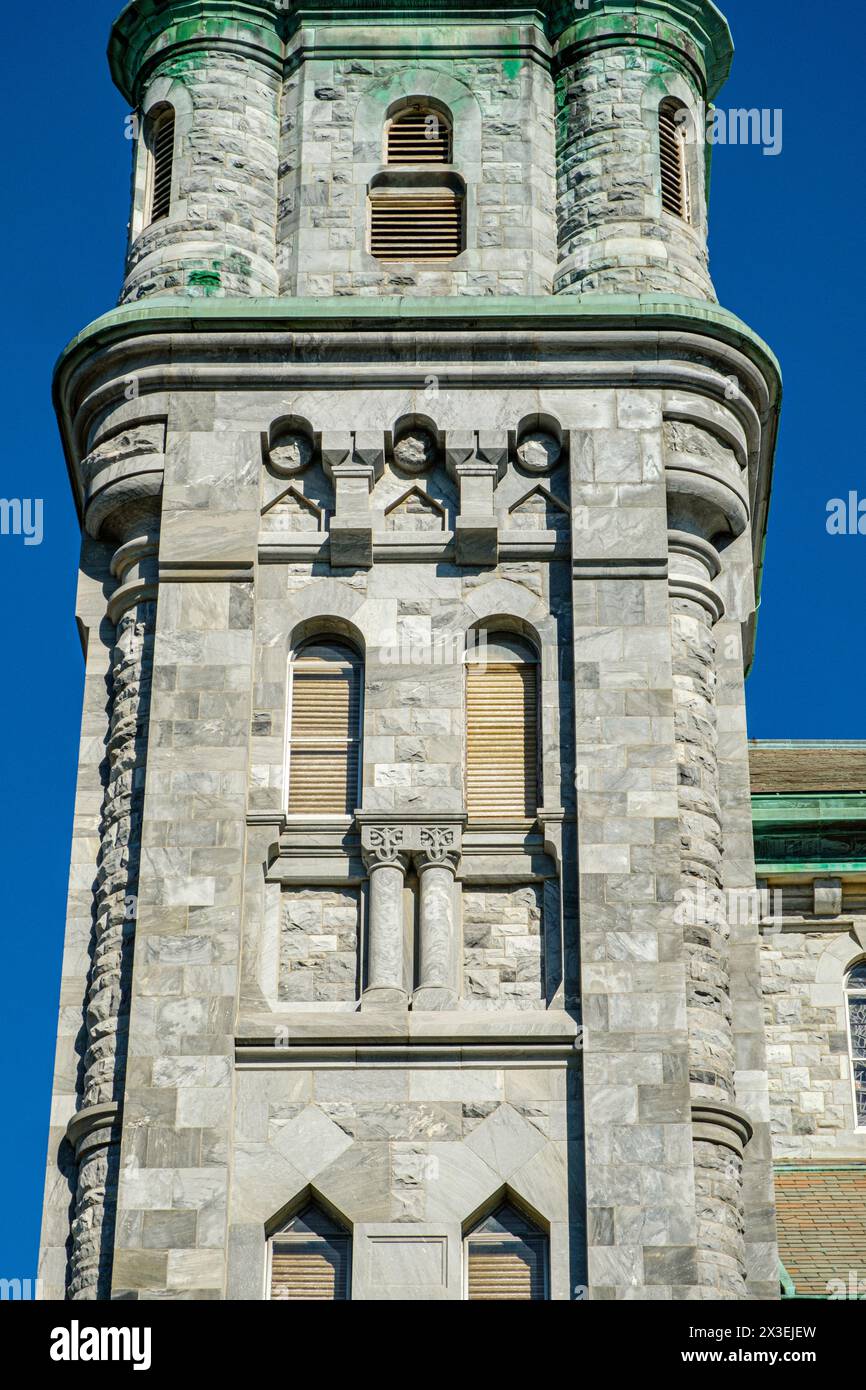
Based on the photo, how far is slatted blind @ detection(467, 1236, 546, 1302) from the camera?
2769 cm

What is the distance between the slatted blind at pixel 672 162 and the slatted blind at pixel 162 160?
5.37m

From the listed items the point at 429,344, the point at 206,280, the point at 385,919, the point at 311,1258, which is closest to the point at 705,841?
the point at 385,919

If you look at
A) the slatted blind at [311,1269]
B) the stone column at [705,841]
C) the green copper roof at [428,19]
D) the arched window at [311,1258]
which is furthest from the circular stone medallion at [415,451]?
the slatted blind at [311,1269]

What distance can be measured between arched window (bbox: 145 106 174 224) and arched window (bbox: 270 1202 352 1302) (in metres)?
11.8

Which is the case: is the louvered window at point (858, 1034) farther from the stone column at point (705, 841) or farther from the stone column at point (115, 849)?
the stone column at point (115, 849)

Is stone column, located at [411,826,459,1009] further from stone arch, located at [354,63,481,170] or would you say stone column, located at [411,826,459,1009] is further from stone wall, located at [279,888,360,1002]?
stone arch, located at [354,63,481,170]

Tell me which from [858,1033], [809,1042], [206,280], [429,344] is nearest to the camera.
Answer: [429,344]

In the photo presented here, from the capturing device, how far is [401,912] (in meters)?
29.3

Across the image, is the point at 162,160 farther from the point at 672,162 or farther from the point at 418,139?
the point at 672,162

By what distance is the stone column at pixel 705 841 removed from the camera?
92.1 feet

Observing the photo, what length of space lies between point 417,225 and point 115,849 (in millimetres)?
8066

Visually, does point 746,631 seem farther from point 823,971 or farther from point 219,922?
point 219,922

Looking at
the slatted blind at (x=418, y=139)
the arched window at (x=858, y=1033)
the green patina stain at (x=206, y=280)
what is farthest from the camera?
the slatted blind at (x=418, y=139)
